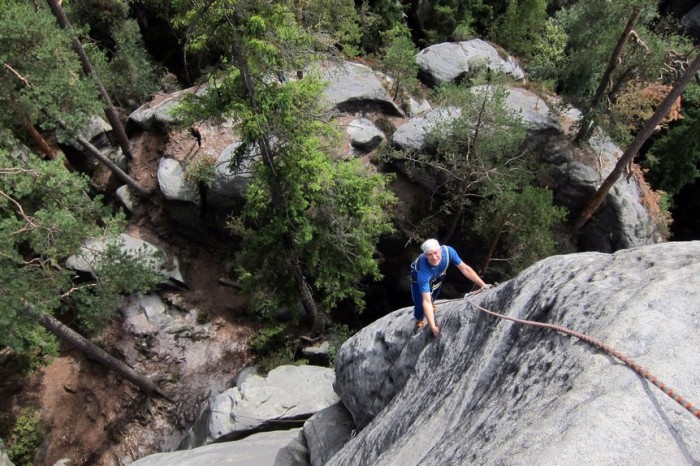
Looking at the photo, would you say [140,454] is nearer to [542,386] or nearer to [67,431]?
[67,431]

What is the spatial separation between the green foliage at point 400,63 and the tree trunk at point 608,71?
26.2 ft

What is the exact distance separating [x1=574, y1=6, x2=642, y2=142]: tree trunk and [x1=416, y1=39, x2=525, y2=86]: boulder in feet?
21.1

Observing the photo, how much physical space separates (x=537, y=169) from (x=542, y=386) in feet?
47.2

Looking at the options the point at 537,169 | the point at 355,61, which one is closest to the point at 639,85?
the point at 537,169

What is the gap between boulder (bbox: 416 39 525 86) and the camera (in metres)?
22.1

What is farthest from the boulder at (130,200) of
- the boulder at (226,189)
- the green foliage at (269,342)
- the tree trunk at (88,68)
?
the green foliage at (269,342)

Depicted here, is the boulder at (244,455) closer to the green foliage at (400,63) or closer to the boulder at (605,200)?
the boulder at (605,200)

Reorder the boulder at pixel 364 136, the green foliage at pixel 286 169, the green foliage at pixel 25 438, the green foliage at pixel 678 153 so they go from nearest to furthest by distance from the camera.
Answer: the green foliage at pixel 286 169
the green foliage at pixel 25 438
the green foliage at pixel 678 153
the boulder at pixel 364 136

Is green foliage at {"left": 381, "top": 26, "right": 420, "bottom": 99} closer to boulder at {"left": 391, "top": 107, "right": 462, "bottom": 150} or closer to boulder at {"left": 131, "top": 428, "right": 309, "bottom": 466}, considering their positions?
boulder at {"left": 391, "top": 107, "right": 462, "bottom": 150}

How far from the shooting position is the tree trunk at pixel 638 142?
11328mm

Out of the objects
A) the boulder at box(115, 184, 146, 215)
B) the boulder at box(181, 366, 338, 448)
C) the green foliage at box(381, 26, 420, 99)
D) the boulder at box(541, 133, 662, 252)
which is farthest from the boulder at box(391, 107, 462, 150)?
the boulder at box(115, 184, 146, 215)

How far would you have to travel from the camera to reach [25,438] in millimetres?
15328

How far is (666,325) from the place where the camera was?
3.71 metres

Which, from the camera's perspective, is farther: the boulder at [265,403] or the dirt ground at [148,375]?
the dirt ground at [148,375]
